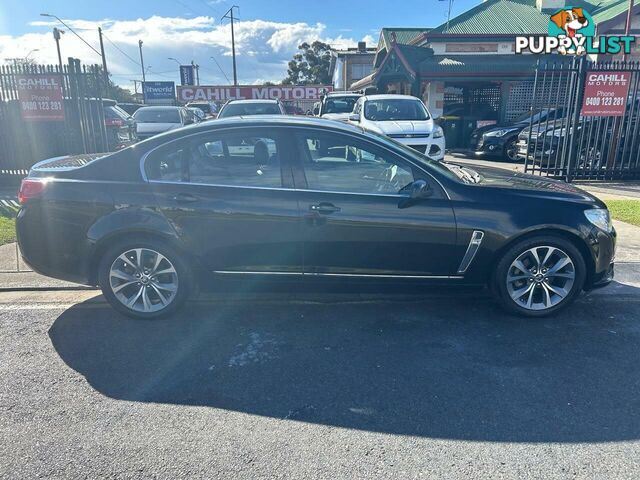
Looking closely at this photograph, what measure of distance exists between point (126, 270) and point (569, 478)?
11.1 feet

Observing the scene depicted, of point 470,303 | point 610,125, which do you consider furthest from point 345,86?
point 470,303

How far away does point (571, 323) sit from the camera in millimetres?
3957

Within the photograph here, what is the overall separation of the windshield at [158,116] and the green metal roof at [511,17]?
42.4 ft

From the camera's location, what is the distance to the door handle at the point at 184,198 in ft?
12.5

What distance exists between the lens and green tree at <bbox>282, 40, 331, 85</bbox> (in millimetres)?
66438

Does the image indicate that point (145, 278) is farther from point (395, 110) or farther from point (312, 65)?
point (312, 65)

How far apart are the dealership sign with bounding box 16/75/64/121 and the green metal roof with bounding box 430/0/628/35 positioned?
1731 centimetres

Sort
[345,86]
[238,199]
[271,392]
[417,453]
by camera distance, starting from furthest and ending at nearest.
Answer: [345,86] → [238,199] → [271,392] → [417,453]

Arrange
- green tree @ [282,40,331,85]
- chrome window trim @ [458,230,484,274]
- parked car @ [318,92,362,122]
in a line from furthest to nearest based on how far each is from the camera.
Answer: green tree @ [282,40,331,85], parked car @ [318,92,362,122], chrome window trim @ [458,230,484,274]

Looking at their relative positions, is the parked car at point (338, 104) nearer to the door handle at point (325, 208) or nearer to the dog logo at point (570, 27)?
the dog logo at point (570, 27)

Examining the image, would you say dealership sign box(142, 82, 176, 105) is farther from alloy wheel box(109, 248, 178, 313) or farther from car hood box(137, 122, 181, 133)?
alloy wheel box(109, 248, 178, 313)

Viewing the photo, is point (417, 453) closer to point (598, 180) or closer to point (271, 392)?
point (271, 392)

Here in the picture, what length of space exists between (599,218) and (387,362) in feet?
7.13
